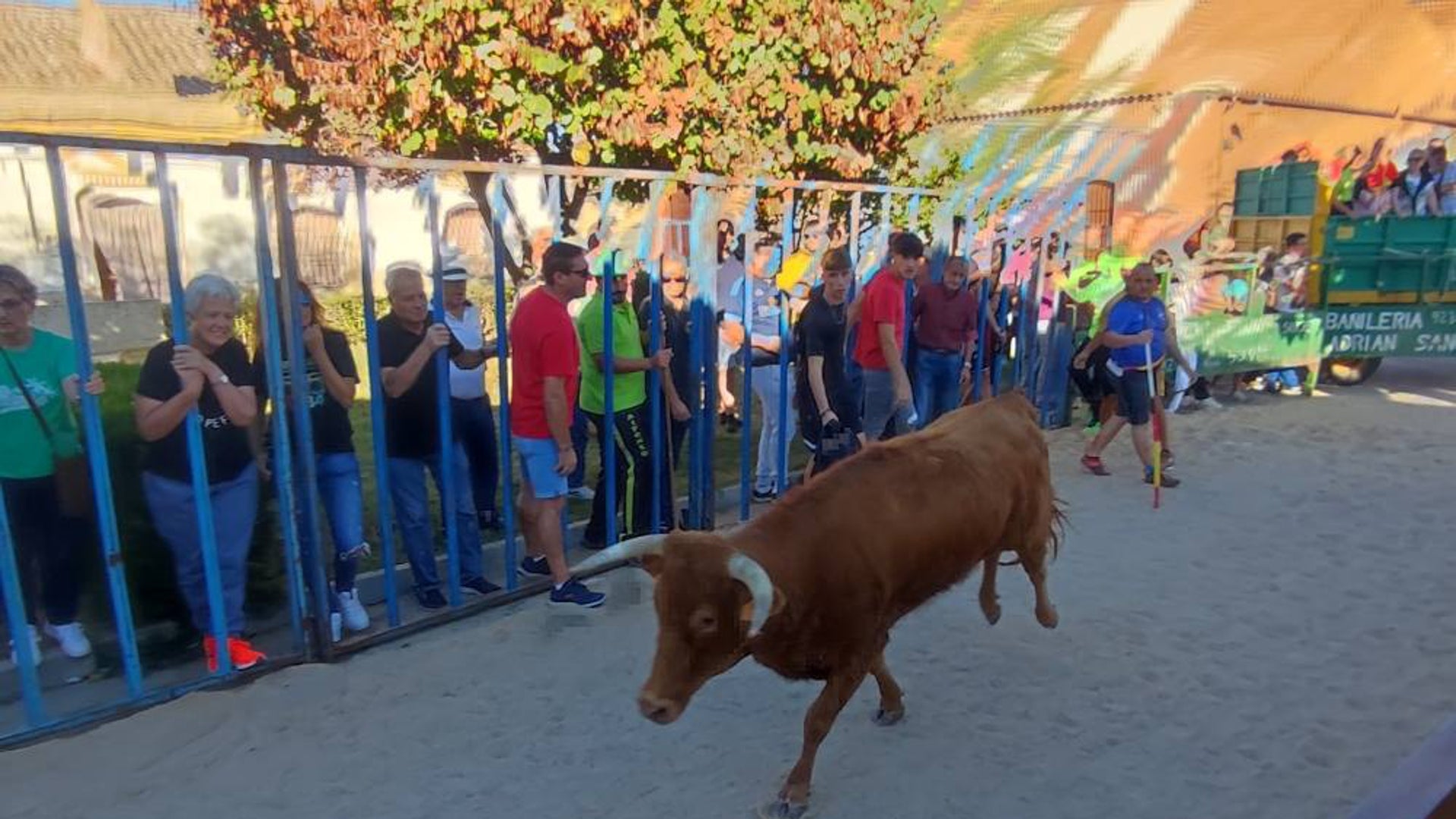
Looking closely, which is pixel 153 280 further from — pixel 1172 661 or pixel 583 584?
pixel 1172 661

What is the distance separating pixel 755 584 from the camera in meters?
2.77

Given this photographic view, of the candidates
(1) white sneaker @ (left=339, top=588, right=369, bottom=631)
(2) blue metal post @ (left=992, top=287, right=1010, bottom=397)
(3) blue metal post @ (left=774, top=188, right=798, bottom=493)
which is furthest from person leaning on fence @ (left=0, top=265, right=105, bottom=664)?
(2) blue metal post @ (left=992, top=287, right=1010, bottom=397)

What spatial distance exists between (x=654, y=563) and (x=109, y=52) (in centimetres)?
2876

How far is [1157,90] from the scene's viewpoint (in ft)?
60.8

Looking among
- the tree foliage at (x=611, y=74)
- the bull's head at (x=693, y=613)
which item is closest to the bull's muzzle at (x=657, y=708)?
the bull's head at (x=693, y=613)

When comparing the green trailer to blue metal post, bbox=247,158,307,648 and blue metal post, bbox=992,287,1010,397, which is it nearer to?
blue metal post, bbox=992,287,1010,397

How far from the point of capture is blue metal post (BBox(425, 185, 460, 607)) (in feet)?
14.7

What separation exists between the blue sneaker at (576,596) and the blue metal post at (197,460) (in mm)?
1508

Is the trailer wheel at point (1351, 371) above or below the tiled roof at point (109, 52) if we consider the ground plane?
below

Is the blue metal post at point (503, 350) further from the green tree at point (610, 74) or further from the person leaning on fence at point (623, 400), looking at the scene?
the green tree at point (610, 74)

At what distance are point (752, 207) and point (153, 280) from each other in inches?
466

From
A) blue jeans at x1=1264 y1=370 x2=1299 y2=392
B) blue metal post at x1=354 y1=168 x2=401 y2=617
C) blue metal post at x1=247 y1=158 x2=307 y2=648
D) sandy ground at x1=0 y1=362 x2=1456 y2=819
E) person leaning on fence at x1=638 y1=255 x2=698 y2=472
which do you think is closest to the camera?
sandy ground at x1=0 y1=362 x2=1456 y2=819

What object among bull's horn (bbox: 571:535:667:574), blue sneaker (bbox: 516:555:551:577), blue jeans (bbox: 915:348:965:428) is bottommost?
blue sneaker (bbox: 516:555:551:577)

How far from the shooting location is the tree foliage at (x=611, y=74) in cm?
877
